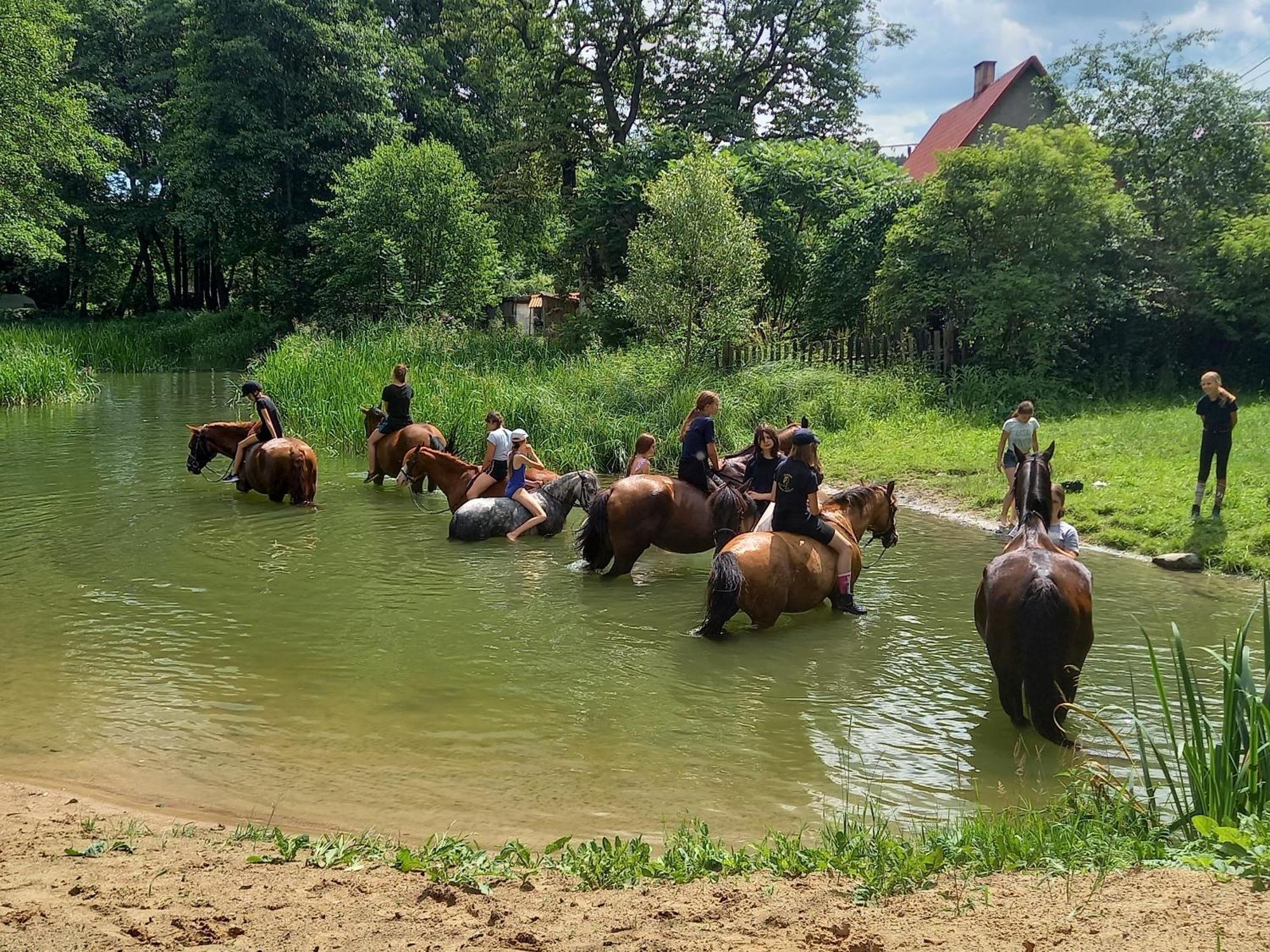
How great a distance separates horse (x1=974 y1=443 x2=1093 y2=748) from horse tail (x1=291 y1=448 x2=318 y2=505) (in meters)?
10.4

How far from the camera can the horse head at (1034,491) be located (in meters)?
6.68

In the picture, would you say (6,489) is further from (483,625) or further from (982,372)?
(982,372)

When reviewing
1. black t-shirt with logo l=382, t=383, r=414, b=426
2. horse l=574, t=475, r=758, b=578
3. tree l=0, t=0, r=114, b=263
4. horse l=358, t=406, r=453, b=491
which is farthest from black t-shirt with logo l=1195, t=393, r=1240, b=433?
tree l=0, t=0, r=114, b=263

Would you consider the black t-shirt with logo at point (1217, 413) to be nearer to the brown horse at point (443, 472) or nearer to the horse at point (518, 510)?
the horse at point (518, 510)

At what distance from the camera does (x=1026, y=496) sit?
6.70 metres

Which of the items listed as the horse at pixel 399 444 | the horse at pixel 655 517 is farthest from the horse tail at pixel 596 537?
the horse at pixel 399 444

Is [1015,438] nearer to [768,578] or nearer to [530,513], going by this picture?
[768,578]

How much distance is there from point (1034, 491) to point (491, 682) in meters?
4.11

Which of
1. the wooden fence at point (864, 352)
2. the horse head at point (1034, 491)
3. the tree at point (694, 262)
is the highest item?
the tree at point (694, 262)

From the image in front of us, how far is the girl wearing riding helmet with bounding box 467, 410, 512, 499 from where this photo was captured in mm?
12570

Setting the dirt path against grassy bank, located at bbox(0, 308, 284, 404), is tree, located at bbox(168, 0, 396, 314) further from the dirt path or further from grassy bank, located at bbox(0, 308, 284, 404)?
the dirt path

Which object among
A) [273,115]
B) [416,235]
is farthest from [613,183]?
[273,115]

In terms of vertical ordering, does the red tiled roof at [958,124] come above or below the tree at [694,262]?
above

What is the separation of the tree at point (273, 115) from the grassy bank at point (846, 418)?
61.5 feet
